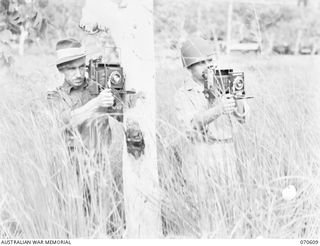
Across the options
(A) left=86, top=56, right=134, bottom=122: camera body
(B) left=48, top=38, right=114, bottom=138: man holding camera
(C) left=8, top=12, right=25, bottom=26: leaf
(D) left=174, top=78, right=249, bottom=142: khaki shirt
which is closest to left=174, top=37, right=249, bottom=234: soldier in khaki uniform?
(D) left=174, top=78, right=249, bottom=142: khaki shirt

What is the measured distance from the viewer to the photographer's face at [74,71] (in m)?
3.02

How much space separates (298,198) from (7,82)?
1.68 m

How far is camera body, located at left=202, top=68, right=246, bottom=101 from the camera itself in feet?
9.92

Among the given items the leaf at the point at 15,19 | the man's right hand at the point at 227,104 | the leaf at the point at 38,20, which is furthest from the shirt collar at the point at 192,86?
the leaf at the point at 15,19

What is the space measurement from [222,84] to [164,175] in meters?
0.56

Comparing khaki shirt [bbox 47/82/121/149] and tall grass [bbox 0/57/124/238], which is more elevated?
khaki shirt [bbox 47/82/121/149]

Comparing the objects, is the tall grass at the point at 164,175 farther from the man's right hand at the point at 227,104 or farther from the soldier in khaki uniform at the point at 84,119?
the man's right hand at the point at 227,104

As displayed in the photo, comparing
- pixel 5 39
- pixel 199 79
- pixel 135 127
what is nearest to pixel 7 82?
pixel 5 39

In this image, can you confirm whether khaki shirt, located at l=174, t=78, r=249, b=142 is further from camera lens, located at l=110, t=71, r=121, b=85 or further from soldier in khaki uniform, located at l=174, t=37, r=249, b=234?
camera lens, located at l=110, t=71, r=121, b=85

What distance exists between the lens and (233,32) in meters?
3.41

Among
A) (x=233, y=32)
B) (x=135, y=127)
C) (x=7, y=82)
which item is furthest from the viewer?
(x=233, y=32)

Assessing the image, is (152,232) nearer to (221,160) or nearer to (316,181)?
(221,160)

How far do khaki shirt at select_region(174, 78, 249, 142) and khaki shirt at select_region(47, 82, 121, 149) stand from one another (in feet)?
1.19

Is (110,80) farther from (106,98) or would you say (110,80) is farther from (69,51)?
(69,51)
